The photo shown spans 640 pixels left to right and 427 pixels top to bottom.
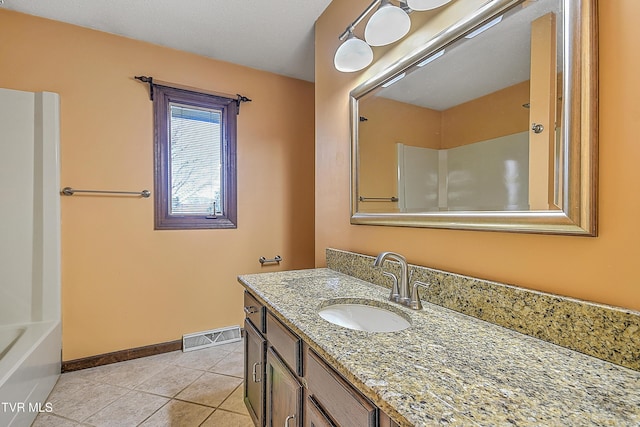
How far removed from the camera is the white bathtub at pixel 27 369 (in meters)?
1.30

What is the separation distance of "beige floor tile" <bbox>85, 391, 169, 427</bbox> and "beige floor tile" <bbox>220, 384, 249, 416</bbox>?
0.35m

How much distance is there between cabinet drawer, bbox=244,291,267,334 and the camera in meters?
1.25

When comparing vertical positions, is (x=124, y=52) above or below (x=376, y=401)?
above

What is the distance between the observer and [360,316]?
45.8 inches

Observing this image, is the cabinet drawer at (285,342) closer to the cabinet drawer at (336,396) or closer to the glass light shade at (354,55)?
the cabinet drawer at (336,396)

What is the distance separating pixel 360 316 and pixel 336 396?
462 mm

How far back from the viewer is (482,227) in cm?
96

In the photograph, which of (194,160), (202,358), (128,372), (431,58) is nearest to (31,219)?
(194,160)

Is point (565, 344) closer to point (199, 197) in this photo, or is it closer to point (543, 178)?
point (543, 178)

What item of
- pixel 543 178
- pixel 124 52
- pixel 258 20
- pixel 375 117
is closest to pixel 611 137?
pixel 543 178

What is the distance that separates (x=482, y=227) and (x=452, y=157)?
306mm

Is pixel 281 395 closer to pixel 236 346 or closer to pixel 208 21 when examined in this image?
pixel 236 346

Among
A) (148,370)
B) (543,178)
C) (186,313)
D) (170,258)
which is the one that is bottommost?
(148,370)

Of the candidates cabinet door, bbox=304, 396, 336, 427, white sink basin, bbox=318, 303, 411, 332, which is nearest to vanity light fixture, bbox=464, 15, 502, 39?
white sink basin, bbox=318, 303, 411, 332
